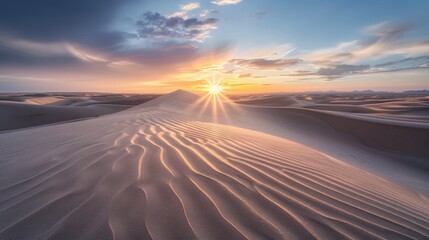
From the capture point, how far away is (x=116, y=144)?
3.44m

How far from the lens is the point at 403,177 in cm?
518

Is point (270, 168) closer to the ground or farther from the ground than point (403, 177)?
farther from the ground

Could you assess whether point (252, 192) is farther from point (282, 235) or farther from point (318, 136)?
point (318, 136)

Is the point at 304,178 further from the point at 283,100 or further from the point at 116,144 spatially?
the point at 283,100

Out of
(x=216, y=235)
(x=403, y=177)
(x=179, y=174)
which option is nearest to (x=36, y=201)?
(x=179, y=174)

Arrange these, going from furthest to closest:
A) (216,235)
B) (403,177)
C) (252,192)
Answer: (403,177)
(252,192)
(216,235)

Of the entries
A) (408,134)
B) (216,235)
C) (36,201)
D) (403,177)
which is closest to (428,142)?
(408,134)

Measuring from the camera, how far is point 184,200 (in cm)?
179

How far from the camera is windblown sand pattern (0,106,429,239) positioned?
57.5 inches

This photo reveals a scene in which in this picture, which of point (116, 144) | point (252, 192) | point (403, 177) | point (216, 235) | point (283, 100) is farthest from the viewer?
point (283, 100)

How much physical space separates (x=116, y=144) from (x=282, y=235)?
282cm

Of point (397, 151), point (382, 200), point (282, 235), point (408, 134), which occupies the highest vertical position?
point (282, 235)

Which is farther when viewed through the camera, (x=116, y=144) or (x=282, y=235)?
(x=116, y=144)

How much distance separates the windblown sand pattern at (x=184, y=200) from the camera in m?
1.46
